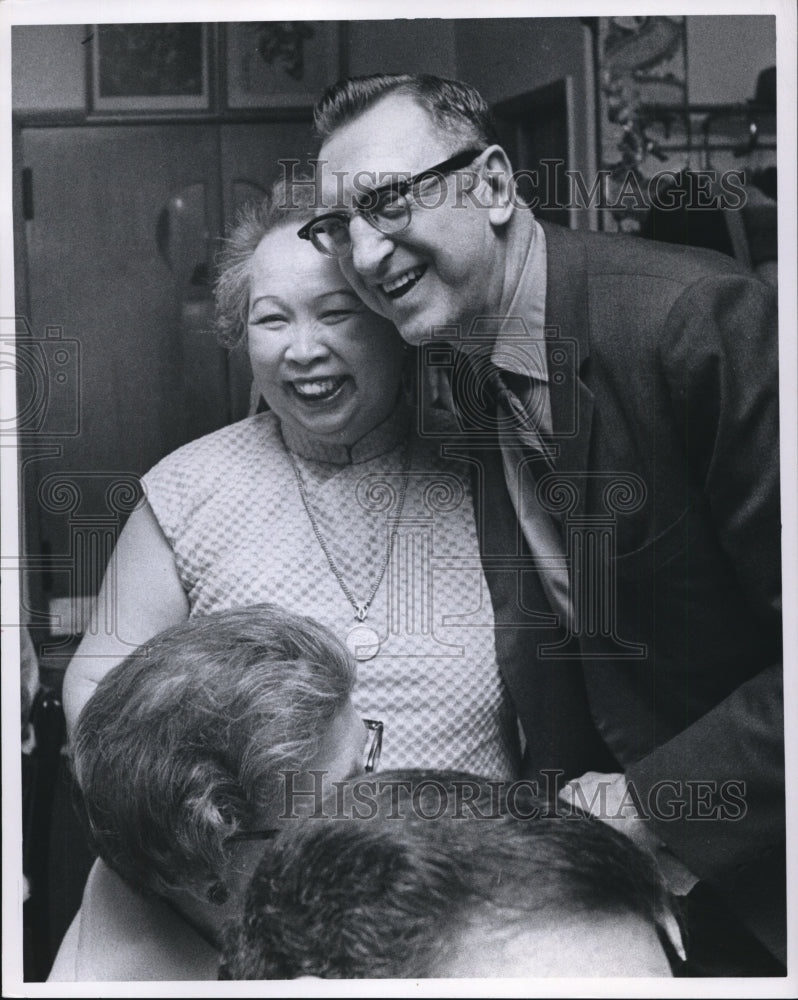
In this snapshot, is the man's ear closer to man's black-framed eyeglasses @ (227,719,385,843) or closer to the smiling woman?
the smiling woman

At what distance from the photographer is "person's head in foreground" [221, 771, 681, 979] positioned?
1.80m

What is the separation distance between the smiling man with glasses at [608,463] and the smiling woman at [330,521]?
46mm

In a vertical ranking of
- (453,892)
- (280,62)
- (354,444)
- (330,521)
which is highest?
(280,62)

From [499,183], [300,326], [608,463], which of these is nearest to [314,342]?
[300,326]

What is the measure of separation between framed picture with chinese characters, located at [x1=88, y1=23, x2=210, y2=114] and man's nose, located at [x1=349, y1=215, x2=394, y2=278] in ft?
1.03

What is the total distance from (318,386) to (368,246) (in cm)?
22

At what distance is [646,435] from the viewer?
73.6 inches

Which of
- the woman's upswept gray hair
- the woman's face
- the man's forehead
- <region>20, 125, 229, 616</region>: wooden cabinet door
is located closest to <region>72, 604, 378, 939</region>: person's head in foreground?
<region>20, 125, 229, 616</region>: wooden cabinet door

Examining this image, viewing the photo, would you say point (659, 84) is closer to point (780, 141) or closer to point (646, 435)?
point (780, 141)

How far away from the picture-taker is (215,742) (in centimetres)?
184

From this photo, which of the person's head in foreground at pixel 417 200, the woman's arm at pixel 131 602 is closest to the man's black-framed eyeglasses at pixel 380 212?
the person's head in foreground at pixel 417 200

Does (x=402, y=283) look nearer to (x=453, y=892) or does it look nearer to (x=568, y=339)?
(x=568, y=339)

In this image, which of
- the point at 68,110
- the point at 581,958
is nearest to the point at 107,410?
the point at 68,110

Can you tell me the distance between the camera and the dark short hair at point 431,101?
1835 mm
